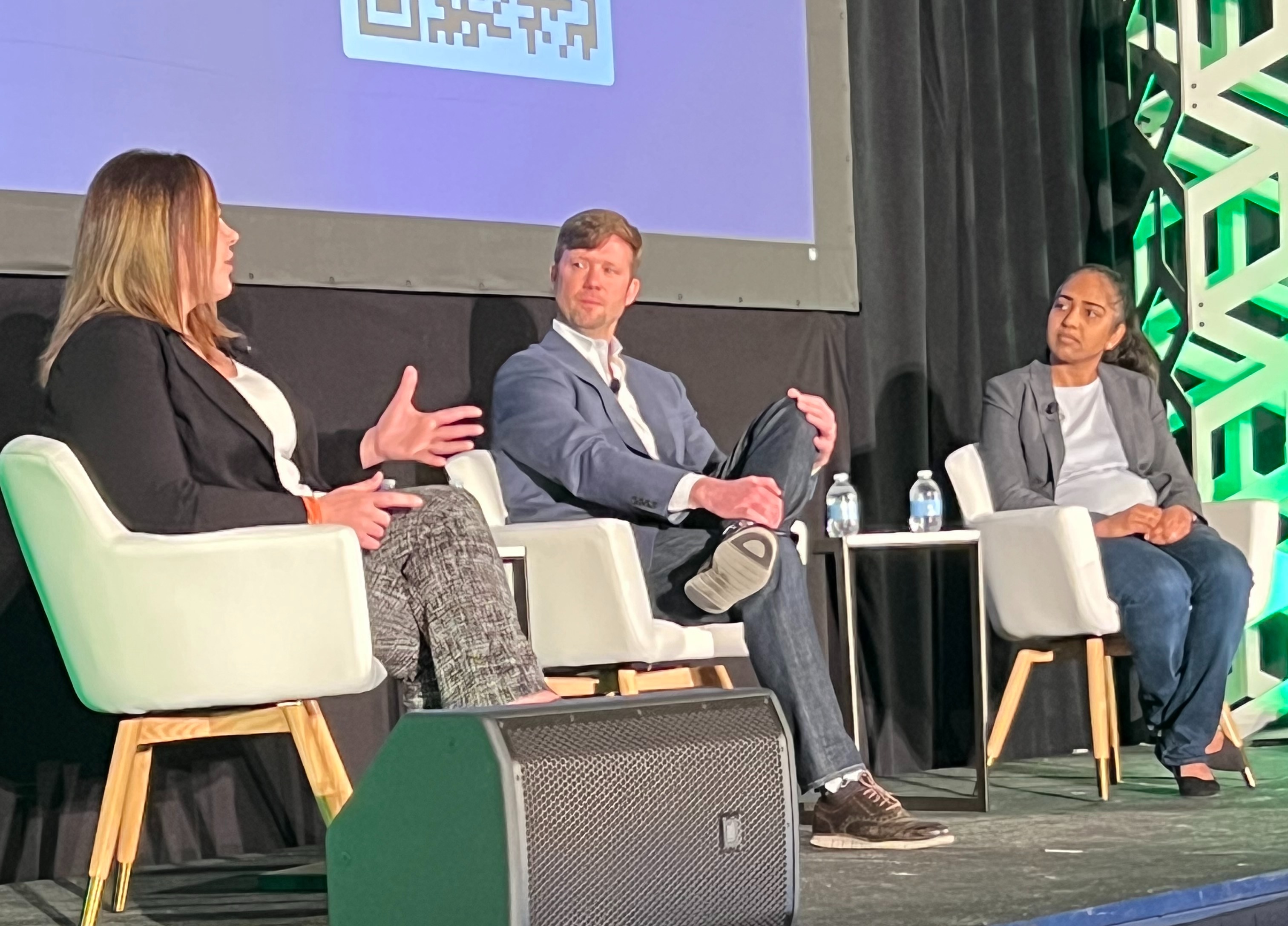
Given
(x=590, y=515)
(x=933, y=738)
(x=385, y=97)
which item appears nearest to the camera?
(x=590, y=515)

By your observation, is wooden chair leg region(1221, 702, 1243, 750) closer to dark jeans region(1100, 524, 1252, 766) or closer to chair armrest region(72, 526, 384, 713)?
dark jeans region(1100, 524, 1252, 766)

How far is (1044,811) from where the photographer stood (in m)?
3.45

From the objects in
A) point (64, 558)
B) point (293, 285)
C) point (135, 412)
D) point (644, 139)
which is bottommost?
point (64, 558)

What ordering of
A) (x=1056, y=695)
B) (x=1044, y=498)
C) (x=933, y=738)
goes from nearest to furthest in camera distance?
(x=1044, y=498) < (x=933, y=738) < (x=1056, y=695)

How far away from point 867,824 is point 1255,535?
1.54m

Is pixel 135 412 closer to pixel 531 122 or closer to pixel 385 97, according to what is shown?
pixel 385 97

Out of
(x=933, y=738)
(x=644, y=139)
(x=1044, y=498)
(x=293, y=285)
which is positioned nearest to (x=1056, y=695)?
(x=933, y=738)

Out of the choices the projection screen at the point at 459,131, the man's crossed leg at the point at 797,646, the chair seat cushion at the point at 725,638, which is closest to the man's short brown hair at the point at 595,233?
the projection screen at the point at 459,131

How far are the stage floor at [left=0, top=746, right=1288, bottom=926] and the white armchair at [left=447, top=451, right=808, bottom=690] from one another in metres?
0.44

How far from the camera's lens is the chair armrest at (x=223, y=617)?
2.38 metres

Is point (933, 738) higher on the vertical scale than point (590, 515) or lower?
lower

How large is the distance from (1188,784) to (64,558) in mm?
2265

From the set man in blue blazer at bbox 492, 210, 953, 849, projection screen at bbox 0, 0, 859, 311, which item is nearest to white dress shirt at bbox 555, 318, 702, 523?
man in blue blazer at bbox 492, 210, 953, 849

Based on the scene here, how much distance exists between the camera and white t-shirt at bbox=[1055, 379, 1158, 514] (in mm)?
3965
